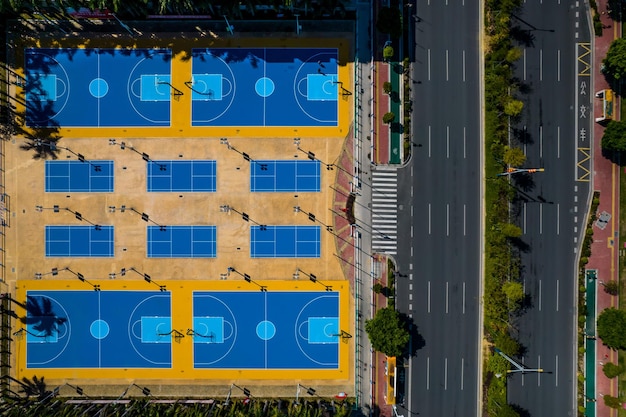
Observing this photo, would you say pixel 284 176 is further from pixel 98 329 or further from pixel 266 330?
pixel 98 329

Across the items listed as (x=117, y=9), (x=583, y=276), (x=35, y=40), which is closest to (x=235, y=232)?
(x=117, y=9)

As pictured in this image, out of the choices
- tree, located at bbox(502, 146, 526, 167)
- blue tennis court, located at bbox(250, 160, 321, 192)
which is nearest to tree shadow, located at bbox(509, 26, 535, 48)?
tree, located at bbox(502, 146, 526, 167)

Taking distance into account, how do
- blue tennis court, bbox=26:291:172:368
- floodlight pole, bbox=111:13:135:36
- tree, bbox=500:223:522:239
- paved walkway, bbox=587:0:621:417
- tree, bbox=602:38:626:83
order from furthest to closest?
blue tennis court, bbox=26:291:172:368 → paved walkway, bbox=587:0:621:417 → floodlight pole, bbox=111:13:135:36 → tree, bbox=500:223:522:239 → tree, bbox=602:38:626:83

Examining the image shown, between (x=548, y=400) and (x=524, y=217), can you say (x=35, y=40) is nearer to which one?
(x=524, y=217)

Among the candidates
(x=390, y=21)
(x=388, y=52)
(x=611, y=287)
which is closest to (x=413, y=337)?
(x=611, y=287)

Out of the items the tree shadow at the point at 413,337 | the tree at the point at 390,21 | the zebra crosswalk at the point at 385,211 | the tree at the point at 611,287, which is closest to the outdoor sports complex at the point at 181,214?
the zebra crosswalk at the point at 385,211

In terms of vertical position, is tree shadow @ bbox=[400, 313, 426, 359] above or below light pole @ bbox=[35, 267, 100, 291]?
below

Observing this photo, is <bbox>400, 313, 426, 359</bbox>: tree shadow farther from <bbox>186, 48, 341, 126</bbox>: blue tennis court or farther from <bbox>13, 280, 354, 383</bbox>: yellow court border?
<bbox>186, 48, 341, 126</bbox>: blue tennis court
